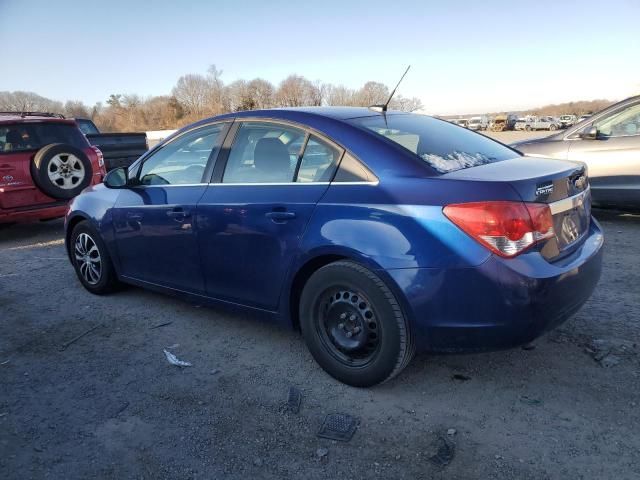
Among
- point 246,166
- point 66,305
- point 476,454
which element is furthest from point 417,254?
point 66,305

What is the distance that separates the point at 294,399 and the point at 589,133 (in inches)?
231

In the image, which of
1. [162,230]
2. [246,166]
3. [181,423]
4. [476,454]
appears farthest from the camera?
[162,230]

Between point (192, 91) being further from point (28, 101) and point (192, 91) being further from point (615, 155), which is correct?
point (615, 155)

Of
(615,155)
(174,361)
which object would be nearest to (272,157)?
(174,361)

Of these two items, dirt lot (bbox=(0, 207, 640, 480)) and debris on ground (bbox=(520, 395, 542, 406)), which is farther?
debris on ground (bbox=(520, 395, 542, 406))

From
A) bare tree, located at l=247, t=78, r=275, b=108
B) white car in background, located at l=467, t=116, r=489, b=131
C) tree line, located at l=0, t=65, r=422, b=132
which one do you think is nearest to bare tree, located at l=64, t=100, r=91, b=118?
tree line, located at l=0, t=65, r=422, b=132

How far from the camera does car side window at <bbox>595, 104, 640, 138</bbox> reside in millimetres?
6586

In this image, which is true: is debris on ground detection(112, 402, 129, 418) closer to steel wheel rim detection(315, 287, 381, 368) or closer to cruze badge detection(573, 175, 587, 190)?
steel wheel rim detection(315, 287, 381, 368)

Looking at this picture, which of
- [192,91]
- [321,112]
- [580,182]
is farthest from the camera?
[192,91]

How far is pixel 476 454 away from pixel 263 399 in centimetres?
121

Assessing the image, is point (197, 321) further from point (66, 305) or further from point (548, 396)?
point (548, 396)

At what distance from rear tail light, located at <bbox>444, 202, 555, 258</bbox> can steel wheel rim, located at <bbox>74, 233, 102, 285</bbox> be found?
3.46m

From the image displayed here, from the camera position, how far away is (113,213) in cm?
437

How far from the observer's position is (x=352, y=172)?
115 inches
